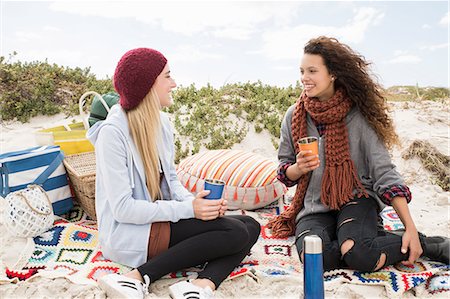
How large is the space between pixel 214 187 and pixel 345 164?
45.8 inches

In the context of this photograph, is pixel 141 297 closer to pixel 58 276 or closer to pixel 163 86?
Result: pixel 58 276

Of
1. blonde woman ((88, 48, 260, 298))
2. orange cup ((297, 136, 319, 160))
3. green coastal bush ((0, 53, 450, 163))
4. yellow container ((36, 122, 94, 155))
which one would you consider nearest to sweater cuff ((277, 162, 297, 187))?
orange cup ((297, 136, 319, 160))

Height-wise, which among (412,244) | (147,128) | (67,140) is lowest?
(412,244)

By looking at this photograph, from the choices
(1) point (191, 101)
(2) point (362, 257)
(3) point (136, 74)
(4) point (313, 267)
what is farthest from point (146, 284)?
(1) point (191, 101)

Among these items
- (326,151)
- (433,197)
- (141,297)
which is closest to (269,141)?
(433,197)

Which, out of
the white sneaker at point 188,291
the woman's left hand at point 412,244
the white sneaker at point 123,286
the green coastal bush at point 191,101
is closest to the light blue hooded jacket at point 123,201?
the white sneaker at point 123,286

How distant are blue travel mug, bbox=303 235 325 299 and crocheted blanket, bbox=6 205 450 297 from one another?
31.8 inches

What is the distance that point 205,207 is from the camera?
9.99 feet

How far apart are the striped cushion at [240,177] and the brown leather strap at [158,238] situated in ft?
4.70

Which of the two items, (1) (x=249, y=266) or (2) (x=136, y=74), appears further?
(1) (x=249, y=266)

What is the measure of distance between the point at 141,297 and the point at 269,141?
4130 millimetres

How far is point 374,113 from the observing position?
361 cm

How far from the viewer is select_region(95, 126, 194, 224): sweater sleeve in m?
3.01

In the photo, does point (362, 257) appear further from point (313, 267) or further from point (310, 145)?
point (313, 267)
